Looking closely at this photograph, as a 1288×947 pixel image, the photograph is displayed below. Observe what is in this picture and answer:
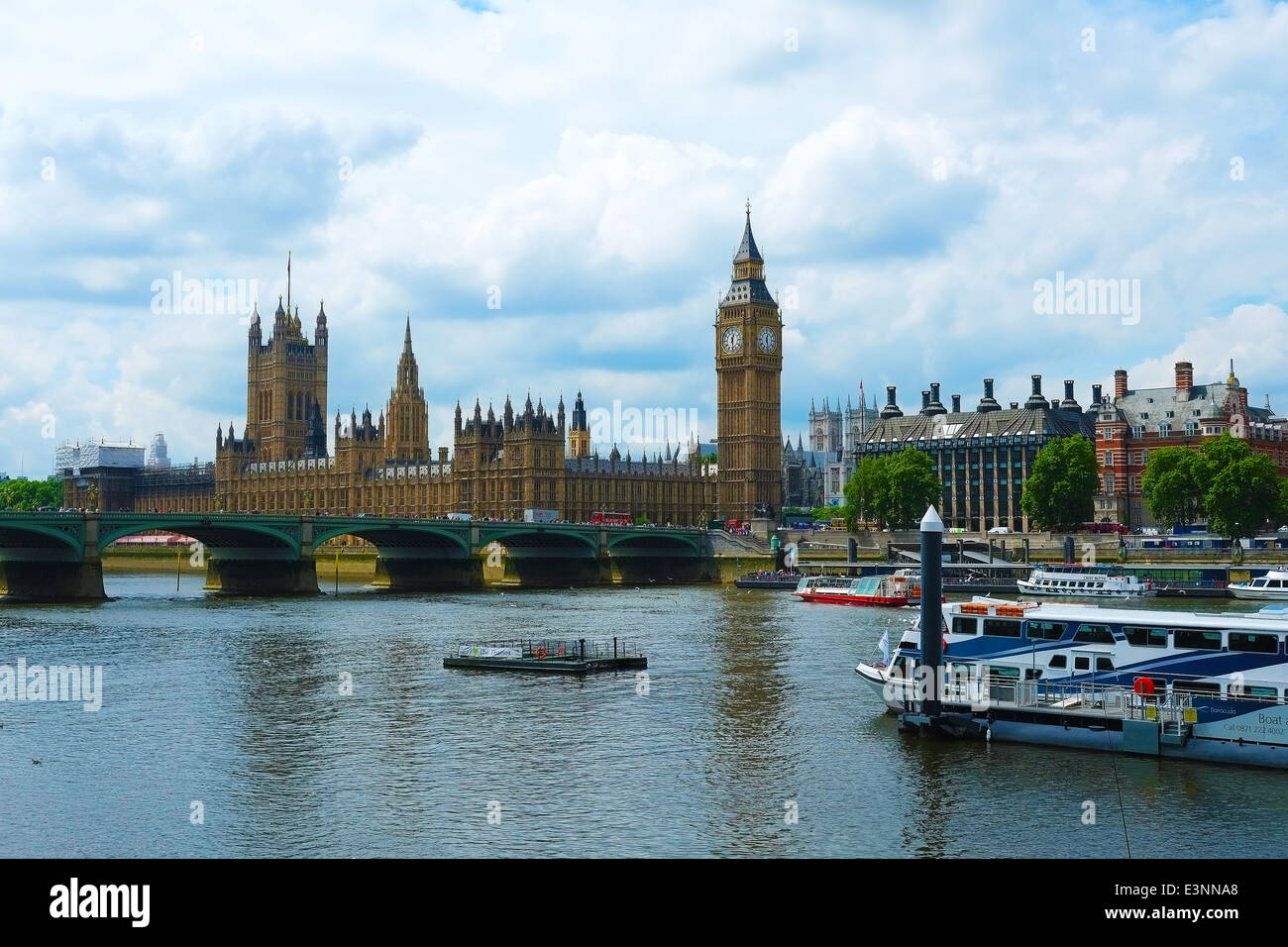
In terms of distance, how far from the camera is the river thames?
2545 cm

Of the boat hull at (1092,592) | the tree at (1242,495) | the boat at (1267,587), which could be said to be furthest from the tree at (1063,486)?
the boat at (1267,587)

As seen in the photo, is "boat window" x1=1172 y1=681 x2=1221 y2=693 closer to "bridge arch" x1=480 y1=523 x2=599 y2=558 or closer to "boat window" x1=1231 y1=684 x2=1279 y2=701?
"boat window" x1=1231 y1=684 x2=1279 y2=701

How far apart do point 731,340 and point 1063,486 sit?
58634mm

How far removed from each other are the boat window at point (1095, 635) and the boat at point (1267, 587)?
166 ft

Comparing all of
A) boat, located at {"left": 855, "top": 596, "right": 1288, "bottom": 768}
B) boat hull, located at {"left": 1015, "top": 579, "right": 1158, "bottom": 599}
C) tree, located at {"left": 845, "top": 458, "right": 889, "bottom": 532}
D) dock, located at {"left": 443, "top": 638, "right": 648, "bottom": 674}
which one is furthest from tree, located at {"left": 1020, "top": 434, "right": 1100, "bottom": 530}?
boat, located at {"left": 855, "top": 596, "right": 1288, "bottom": 768}

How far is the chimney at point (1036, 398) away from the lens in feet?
506

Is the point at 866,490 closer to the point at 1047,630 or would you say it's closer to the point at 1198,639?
the point at 1047,630

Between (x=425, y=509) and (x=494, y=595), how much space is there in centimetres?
7582

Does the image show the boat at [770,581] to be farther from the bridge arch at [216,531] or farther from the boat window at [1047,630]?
the boat window at [1047,630]

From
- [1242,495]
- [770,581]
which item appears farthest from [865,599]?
[1242,495]
